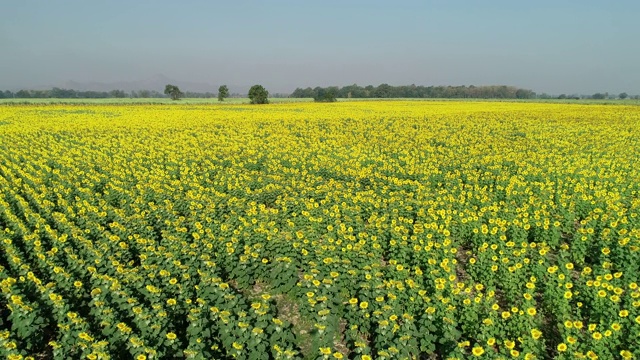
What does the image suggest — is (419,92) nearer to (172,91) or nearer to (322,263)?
(172,91)

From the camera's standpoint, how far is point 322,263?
293 inches

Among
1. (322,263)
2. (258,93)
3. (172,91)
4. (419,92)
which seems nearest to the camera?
(322,263)

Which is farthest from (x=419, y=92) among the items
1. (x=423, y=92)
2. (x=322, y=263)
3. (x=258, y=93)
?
(x=322, y=263)

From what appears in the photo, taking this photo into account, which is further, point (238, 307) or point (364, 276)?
point (364, 276)

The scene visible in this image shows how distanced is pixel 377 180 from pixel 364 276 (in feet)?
23.7

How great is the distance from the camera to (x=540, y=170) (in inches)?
569

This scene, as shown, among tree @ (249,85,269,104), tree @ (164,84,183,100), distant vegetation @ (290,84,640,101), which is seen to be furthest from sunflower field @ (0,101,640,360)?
distant vegetation @ (290,84,640,101)

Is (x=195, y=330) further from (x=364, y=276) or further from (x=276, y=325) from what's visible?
(x=364, y=276)

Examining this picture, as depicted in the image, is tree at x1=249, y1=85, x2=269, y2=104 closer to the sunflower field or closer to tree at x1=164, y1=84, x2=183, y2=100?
tree at x1=164, y1=84, x2=183, y2=100

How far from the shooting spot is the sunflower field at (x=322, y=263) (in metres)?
5.55

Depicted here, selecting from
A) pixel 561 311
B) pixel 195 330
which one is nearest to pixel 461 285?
pixel 561 311

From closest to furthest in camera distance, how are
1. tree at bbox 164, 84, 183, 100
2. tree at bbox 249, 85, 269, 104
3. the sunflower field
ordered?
the sunflower field
tree at bbox 249, 85, 269, 104
tree at bbox 164, 84, 183, 100

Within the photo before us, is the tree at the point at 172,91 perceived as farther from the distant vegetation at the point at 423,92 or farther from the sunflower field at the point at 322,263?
the sunflower field at the point at 322,263

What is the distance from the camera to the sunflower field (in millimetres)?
5555
